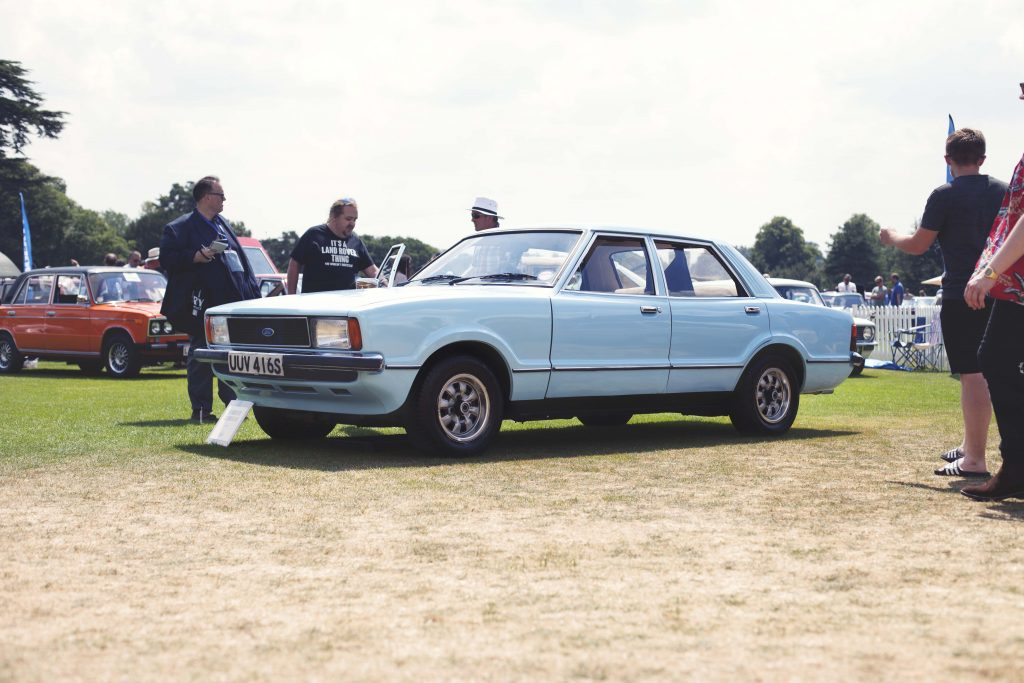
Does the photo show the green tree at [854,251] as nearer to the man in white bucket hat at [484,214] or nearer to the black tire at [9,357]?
the black tire at [9,357]

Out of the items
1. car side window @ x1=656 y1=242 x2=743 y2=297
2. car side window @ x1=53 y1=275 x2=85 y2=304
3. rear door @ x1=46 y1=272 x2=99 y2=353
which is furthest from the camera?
car side window @ x1=53 y1=275 x2=85 y2=304

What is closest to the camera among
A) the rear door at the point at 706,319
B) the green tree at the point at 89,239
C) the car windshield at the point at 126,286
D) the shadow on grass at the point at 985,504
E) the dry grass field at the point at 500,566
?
the dry grass field at the point at 500,566

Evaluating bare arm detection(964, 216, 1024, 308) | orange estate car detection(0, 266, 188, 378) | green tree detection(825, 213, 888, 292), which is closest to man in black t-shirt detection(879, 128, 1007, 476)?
bare arm detection(964, 216, 1024, 308)

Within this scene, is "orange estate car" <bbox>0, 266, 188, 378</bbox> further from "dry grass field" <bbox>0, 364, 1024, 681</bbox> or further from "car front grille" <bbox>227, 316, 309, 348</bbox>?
"car front grille" <bbox>227, 316, 309, 348</bbox>

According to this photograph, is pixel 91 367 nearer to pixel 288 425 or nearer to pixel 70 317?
pixel 70 317

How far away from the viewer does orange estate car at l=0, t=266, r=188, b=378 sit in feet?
64.6

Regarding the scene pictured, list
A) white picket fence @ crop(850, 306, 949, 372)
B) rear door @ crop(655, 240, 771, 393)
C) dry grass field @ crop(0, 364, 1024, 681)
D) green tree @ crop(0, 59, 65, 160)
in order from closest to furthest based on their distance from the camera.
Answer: dry grass field @ crop(0, 364, 1024, 681), rear door @ crop(655, 240, 771, 393), white picket fence @ crop(850, 306, 949, 372), green tree @ crop(0, 59, 65, 160)

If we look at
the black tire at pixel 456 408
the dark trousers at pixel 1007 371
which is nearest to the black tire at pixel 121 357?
the black tire at pixel 456 408

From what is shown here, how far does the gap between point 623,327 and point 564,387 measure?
26.4 inches

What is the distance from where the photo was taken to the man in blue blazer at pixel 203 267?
10.5m

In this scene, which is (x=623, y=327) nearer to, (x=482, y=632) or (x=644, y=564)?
(x=644, y=564)

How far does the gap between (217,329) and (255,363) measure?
0.77m

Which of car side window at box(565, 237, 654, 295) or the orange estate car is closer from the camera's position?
car side window at box(565, 237, 654, 295)

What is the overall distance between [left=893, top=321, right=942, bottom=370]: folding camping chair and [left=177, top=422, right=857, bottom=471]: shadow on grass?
49.1ft
